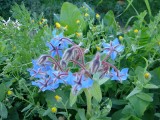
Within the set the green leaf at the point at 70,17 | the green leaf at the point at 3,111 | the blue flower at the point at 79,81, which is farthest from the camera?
the green leaf at the point at 70,17

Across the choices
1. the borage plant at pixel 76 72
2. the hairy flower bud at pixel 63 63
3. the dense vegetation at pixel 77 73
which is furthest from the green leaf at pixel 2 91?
the hairy flower bud at pixel 63 63

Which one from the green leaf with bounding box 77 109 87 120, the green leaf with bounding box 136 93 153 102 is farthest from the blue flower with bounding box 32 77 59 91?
the green leaf with bounding box 136 93 153 102

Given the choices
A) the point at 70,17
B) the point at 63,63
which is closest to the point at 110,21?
the point at 70,17

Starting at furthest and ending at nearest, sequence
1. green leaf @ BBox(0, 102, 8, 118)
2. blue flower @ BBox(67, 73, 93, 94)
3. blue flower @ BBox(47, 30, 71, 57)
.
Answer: green leaf @ BBox(0, 102, 8, 118) → blue flower @ BBox(47, 30, 71, 57) → blue flower @ BBox(67, 73, 93, 94)

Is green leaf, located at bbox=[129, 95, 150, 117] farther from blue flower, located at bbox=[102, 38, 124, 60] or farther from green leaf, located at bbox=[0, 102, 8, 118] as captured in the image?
green leaf, located at bbox=[0, 102, 8, 118]

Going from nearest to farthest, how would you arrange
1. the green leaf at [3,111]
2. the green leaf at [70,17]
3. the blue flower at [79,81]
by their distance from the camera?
the blue flower at [79,81]
the green leaf at [3,111]
the green leaf at [70,17]

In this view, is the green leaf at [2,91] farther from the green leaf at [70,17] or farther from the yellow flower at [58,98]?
the green leaf at [70,17]

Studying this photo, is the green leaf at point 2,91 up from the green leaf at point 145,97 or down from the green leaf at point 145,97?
up

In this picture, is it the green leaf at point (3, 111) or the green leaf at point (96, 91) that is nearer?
the green leaf at point (96, 91)
